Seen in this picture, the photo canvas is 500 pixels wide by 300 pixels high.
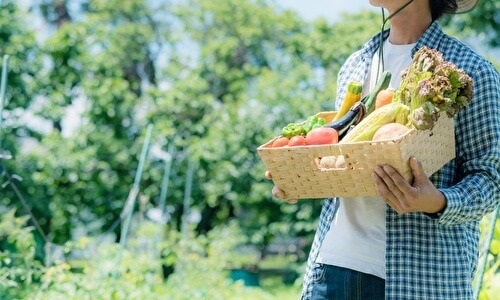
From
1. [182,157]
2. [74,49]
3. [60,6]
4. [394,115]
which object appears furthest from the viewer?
[60,6]

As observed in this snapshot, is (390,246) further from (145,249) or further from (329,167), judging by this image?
(145,249)

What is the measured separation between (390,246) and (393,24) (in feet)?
1.63

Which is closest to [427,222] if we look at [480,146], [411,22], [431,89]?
[480,146]

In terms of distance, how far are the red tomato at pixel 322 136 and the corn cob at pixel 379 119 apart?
0.03m

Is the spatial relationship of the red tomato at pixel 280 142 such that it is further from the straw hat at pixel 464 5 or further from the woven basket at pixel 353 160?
the straw hat at pixel 464 5

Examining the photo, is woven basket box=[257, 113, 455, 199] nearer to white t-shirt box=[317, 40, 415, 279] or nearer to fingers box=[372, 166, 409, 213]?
fingers box=[372, 166, 409, 213]

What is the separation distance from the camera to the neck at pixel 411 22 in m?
1.65

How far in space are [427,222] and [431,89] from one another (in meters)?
0.29

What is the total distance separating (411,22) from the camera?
166 centimetres

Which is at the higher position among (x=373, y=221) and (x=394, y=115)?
(x=394, y=115)

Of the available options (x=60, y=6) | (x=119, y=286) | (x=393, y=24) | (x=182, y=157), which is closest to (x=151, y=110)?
(x=182, y=157)

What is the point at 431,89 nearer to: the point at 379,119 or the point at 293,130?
the point at 379,119

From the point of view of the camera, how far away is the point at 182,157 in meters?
10.9

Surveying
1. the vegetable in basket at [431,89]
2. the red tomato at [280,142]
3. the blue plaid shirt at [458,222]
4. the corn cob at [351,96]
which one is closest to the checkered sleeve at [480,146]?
the blue plaid shirt at [458,222]
